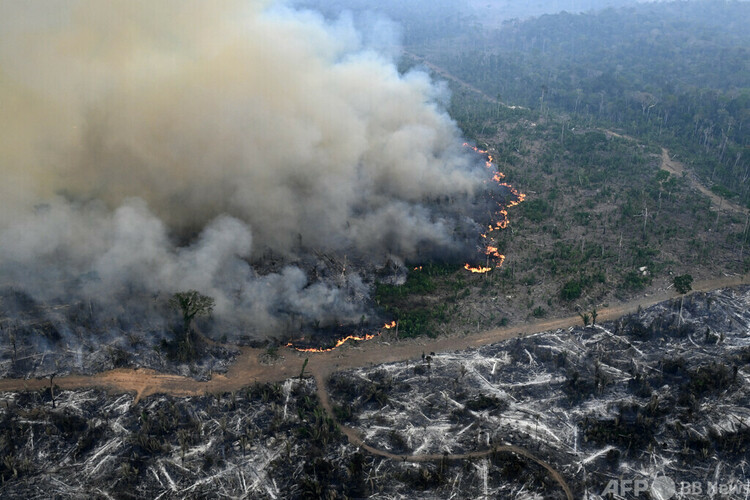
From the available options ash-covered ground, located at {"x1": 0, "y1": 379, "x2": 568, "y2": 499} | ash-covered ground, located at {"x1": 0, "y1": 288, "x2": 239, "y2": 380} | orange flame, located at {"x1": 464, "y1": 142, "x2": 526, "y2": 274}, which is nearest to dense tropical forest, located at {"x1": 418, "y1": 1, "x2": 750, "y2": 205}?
orange flame, located at {"x1": 464, "y1": 142, "x2": 526, "y2": 274}

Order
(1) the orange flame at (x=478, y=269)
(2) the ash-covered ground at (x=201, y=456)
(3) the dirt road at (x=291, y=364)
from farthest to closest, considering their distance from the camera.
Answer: (1) the orange flame at (x=478, y=269), (3) the dirt road at (x=291, y=364), (2) the ash-covered ground at (x=201, y=456)

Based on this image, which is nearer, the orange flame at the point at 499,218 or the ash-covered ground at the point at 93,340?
the ash-covered ground at the point at 93,340

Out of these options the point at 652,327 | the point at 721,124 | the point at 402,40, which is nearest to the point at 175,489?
the point at 652,327

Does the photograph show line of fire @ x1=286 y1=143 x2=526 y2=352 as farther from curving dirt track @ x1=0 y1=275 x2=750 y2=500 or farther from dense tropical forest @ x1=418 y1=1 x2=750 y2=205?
dense tropical forest @ x1=418 y1=1 x2=750 y2=205

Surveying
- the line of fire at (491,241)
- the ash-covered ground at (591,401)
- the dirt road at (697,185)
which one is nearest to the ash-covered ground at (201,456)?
the ash-covered ground at (591,401)

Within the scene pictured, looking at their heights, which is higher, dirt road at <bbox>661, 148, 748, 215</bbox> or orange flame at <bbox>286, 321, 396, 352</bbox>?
dirt road at <bbox>661, 148, 748, 215</bbox>

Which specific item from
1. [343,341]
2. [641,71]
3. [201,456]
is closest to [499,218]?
[343,341]

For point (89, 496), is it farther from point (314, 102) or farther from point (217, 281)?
point (314, 102)

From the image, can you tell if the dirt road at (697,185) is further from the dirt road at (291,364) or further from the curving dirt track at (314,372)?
the curving dirt track at (314,372)

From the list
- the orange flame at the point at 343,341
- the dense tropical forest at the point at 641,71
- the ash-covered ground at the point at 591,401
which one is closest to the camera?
the ash-covered ground at the point at 591,401
